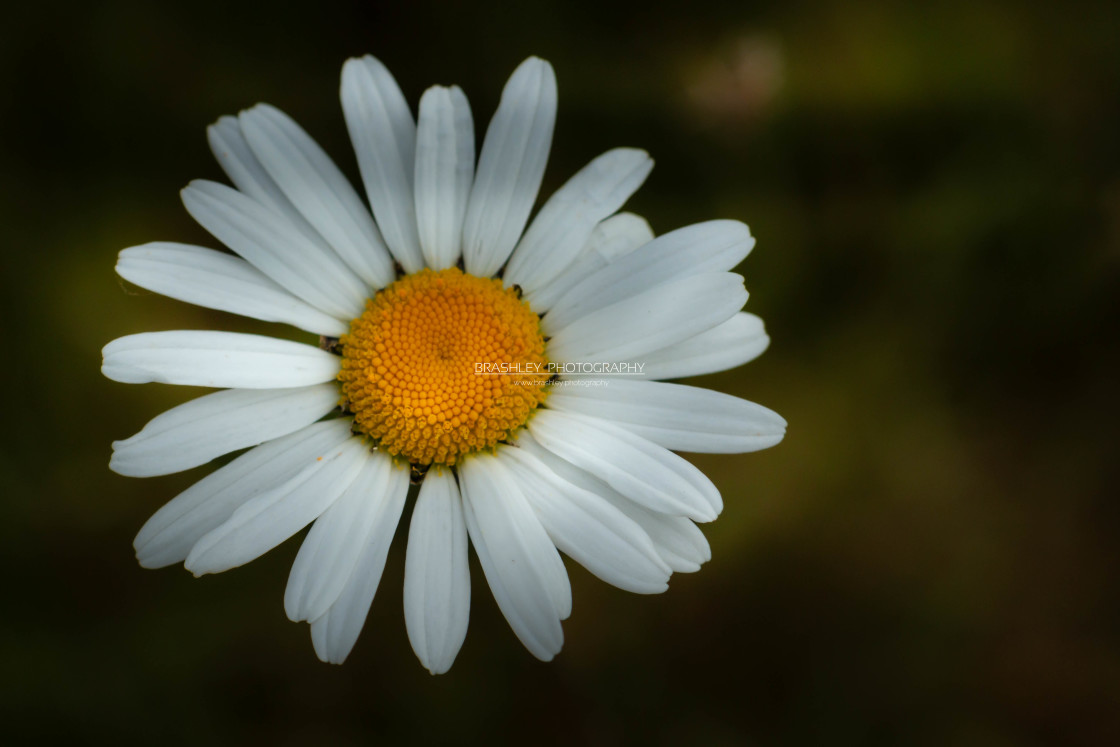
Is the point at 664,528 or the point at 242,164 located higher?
the point at 242,164

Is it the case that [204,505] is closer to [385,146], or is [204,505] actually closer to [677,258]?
[385,146]

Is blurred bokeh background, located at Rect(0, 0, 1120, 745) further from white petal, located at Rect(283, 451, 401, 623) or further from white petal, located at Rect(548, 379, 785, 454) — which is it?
white petal, located at Rect(548, 379, 785, 454)

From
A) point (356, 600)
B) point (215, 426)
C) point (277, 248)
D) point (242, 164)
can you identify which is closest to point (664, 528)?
point (356, 600)

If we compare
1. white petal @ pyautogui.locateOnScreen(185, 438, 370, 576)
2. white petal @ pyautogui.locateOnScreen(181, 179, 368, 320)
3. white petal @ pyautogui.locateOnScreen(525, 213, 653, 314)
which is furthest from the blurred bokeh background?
white petal @ pyautogui.locateOnScreen(181, 179, 368, 320)

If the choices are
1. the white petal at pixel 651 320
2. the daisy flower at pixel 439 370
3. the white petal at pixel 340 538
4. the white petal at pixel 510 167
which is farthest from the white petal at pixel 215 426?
the white petal at pixel 651 320

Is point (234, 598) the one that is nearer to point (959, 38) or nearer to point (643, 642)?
point (643, 642)

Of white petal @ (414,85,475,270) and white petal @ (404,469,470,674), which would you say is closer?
white petal @ (404,469,470,674)
